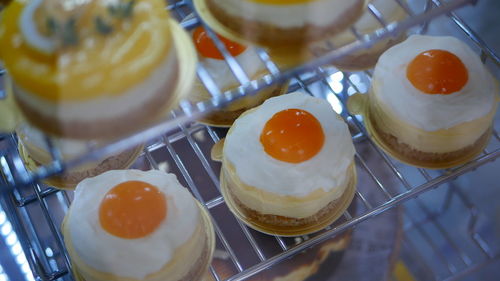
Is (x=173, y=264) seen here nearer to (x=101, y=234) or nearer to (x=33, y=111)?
(x=101, y=234)

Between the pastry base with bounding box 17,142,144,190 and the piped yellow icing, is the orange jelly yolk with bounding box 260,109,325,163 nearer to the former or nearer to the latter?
the pastry base with bounding box 17,142,144,190

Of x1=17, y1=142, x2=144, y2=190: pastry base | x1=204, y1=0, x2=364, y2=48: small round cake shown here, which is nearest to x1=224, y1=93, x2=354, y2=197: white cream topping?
Answer: x1=17, y1=142, x2=144, y2=190: pastry base

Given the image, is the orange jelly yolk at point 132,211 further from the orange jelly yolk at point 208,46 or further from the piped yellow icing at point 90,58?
the piped yellow icing at point 90,58

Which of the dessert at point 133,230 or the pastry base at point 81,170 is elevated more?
the pastry base at point 81,170

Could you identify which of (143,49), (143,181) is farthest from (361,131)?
(143,49)

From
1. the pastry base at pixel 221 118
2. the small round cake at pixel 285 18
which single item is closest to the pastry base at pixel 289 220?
the pastry base at pixel 221 118
